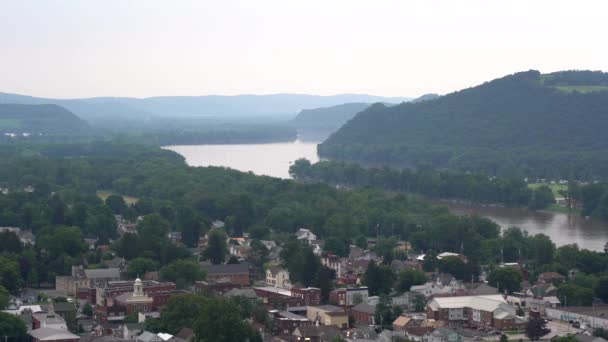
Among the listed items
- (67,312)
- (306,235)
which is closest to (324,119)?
(306,235)

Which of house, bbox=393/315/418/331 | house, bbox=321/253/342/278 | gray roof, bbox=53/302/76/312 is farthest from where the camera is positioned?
house, bbox=321/253/342/278

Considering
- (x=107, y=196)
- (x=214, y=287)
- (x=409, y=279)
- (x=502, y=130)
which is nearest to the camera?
(x=214, y=287)

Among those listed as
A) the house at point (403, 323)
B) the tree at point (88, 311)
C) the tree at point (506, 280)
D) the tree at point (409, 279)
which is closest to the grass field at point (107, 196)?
the tree at point (409, 279)

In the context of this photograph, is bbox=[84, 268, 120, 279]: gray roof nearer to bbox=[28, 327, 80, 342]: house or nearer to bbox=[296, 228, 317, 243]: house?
bbox=[28, 327, 80, 342]: house

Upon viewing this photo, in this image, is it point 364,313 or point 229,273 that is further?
point 229,273

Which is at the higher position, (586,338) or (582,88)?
(582,88)

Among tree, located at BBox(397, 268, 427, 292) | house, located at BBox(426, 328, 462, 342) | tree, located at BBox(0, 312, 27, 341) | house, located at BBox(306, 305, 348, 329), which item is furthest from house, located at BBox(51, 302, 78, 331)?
tree, located at BBox(397, 268, 427, 292)

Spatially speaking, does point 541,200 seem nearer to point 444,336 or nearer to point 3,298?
point 444,336
